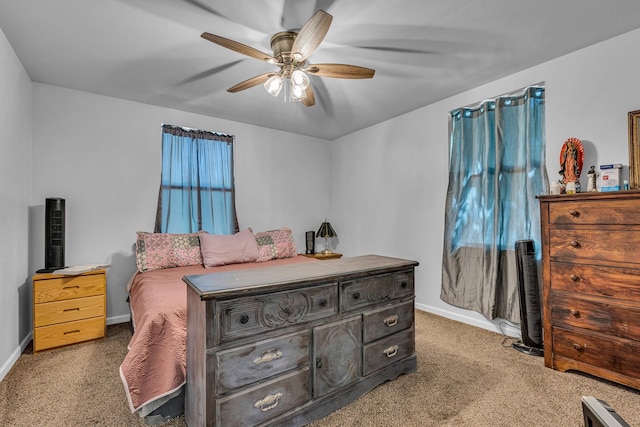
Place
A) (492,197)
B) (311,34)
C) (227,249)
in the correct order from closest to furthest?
(311,34), (492,197), (227,249)

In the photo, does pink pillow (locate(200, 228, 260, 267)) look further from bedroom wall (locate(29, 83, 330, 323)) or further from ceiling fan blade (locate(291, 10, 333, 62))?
ceiling fan blade (locate(291, 10, 333, 62))

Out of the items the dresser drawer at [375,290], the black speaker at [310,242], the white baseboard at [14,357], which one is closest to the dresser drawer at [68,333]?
Answer: the white baseboard at [14,357]

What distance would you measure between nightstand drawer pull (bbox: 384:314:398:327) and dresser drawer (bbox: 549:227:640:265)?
1.33 metres

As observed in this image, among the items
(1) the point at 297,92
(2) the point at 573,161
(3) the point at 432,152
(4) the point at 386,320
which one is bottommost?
(4) the point at 386,320

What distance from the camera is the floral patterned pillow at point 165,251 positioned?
3051 mm

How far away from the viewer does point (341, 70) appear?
2250 millimetres

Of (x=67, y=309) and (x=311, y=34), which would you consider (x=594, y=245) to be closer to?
(x=311, y=34)

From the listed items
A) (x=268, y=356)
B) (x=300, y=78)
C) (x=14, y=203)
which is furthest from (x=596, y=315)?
(x=14, y=203)

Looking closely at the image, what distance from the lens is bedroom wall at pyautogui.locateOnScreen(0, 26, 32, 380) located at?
2.24 meters

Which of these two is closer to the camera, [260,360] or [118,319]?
[260,360]

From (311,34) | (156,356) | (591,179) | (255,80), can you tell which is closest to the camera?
(156,356)

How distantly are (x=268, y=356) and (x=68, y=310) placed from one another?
233 centimetres

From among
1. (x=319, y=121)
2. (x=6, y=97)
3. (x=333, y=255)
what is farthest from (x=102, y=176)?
(x=333, y=255)

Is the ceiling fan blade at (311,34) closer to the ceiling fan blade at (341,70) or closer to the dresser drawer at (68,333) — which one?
the ceiling fan blade at (341,70)
